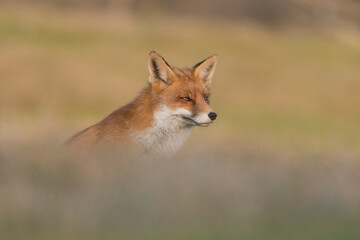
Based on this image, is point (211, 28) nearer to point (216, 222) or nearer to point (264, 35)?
point (264, 35)

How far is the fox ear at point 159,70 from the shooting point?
8.44 metres

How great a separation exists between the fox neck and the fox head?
0.05 metres

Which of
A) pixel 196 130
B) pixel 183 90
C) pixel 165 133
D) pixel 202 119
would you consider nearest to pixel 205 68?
pixel 183 90

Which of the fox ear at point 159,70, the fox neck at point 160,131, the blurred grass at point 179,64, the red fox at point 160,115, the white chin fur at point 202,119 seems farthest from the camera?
the blurred grass at point 179,64

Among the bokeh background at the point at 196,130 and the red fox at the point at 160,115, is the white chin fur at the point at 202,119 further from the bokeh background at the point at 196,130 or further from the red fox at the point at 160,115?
the bokeh background at the point at 196,130

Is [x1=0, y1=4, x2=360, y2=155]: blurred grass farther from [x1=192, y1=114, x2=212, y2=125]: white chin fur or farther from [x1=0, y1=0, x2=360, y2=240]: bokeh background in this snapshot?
[x1=192, y1=114, x2=212, y2=125]: white chin fur

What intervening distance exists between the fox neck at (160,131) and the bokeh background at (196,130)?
1.14 ft

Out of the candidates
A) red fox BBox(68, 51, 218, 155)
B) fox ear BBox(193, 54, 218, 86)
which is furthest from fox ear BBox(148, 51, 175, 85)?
fox ear BBox(193, 54, 218, 86)

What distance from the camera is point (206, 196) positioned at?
5770 millimetres

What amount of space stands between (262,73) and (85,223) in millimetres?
25530

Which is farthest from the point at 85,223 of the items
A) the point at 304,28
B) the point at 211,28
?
the point at 304,28

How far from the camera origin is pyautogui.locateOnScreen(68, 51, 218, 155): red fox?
7.72 meters

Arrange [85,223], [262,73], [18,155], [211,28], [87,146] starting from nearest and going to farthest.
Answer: [85,223], [18,155], [87,146], [262,73], [211,28]

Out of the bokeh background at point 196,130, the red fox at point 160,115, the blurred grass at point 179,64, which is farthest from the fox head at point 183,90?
the blurred grass at point 179,64
